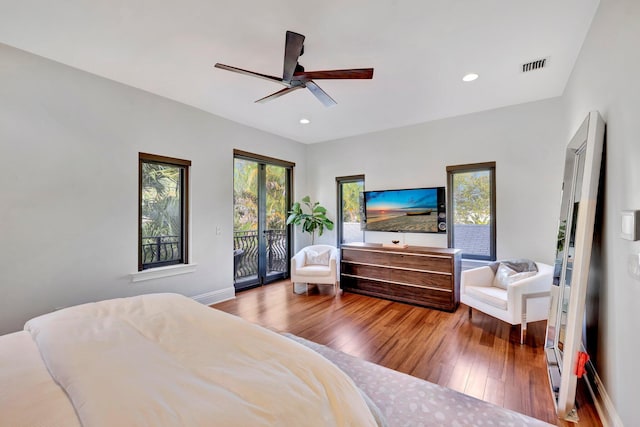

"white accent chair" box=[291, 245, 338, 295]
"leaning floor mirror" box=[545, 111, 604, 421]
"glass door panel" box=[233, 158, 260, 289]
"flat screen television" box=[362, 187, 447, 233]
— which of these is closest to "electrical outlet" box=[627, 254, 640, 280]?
"leaning floor mirror" box=[545, 111, 604, 421]

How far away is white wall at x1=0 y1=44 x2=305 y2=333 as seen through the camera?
2.52m

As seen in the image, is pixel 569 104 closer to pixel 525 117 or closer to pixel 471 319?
pixel 525 117

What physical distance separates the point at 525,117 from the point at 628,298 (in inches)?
119

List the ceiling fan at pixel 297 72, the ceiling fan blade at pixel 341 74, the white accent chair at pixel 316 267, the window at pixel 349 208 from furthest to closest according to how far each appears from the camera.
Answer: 1. the window at pixel 349 208
2. the white accent chair at pixel 316 267
3. the ceiling fan blade at pixel 341 74
4. the ceiling fan at pixel 297 72

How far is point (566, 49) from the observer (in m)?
2.49

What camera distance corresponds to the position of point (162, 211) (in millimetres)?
3691

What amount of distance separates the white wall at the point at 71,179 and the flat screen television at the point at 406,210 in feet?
9.71

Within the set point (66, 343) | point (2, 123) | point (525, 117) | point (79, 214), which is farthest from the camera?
point (525, 117)

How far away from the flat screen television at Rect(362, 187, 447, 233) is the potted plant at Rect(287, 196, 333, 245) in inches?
32.2

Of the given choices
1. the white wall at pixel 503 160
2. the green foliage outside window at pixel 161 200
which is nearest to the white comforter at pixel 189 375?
the green foliage outside window at pixel 161 200

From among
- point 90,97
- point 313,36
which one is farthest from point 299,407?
point 90,97

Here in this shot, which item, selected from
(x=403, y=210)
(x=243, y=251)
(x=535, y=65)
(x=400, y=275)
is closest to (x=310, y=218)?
(x=243, y=251)

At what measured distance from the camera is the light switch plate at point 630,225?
4.44 feet

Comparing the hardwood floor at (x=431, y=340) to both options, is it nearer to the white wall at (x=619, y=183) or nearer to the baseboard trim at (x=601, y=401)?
the baseboard trim at (x=601, y=401)
